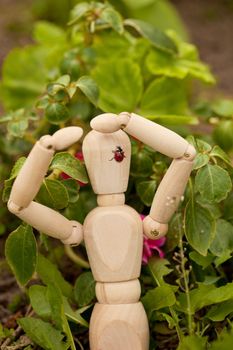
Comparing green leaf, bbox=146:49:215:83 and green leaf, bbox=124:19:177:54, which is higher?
green leaf, bbox=124:19:177:54

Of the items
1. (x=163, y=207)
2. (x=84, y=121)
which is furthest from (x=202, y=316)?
(x=84, y=121)

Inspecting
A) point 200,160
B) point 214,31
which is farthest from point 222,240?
point 214,31

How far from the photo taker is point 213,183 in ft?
3.52

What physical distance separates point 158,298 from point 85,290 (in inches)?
5.5

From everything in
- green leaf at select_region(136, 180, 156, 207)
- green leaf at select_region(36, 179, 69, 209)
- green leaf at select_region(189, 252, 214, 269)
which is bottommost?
green leaf at select_region(189, 252, 214, 269)

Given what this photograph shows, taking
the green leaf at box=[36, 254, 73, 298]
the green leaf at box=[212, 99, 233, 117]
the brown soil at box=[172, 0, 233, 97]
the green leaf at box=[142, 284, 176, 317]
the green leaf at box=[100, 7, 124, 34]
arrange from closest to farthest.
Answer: the green leaf at box=[142, 284, 176, 317]
the green leaf at box=[36, 254, 73, 298]
the green leaf at box=[100, 7, 124, 34]
the green leaf at box=[212, 99, 233, 117]
the brown soil at box=[172, 0, 233, 97]

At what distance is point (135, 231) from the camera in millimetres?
1027

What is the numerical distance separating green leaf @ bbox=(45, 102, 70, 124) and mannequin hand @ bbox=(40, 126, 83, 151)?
25cm

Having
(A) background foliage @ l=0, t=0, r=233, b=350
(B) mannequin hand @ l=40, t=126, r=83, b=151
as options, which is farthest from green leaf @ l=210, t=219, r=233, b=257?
(B) mannequin hand @ l=40, t=126, r=83, b=151

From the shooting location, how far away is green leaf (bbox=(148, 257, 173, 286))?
1.12m

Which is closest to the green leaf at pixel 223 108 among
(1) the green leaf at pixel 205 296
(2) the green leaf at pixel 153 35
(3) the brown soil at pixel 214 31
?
(2) the green leaf at pixel 153 35

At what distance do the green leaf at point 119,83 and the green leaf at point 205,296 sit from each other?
432 mm

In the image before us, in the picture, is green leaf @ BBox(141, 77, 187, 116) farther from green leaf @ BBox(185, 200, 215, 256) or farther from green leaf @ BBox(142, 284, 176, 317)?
green leaf @ BBox(142, 284, 176, 317)

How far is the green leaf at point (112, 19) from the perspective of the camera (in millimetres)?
1333
